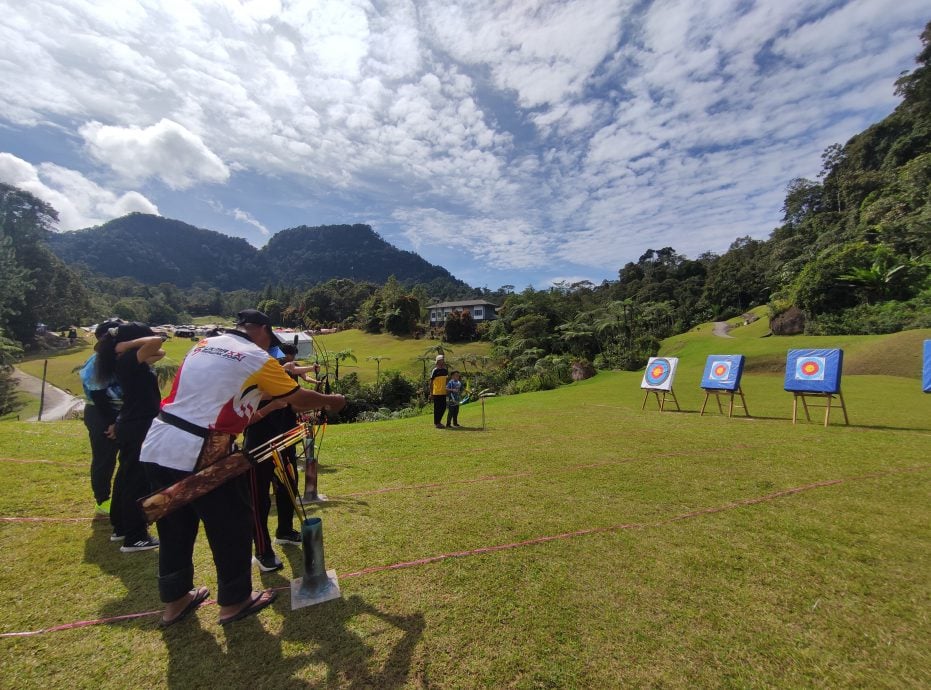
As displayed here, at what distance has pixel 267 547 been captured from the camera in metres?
3.56

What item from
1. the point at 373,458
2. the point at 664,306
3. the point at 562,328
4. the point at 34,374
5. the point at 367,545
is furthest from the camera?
the point at 664,306

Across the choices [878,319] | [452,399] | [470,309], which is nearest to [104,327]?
[452,399]

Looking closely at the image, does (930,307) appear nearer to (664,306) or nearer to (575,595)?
(664,306)

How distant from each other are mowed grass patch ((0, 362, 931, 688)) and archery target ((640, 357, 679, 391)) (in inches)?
218

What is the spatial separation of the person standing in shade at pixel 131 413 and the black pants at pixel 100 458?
55 centimetres

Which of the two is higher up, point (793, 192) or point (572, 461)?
point (793, 192)

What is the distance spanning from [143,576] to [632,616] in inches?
156

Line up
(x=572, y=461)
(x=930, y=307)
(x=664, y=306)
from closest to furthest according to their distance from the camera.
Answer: (x=572, y=461), (x=930, y=307), (x=664, y=306)

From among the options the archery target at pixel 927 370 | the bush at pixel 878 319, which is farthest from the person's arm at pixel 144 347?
the bush at pixel 878 319

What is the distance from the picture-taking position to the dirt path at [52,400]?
2084 cm

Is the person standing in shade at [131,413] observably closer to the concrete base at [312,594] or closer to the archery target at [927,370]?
the concrete base at [312,594]

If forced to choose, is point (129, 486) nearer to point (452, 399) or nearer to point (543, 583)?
point (543, 583)

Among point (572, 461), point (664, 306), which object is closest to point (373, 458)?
point (572, 461)

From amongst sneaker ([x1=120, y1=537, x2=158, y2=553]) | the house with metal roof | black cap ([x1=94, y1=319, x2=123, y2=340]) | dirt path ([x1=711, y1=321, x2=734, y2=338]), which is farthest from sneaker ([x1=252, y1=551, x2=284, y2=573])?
the house with metal roof
